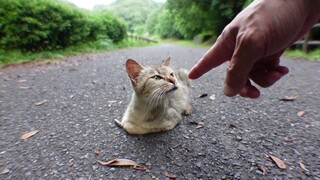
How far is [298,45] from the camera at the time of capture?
30.7ft

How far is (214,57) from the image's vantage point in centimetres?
154

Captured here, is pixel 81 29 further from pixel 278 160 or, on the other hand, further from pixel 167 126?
pixel 278 160

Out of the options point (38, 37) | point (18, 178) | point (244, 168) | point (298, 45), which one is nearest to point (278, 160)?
point (244, 168)

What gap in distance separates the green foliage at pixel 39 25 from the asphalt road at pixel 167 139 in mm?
4255

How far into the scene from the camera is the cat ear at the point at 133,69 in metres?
2.22

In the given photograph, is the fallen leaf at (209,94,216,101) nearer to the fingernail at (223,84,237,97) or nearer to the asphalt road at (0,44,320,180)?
the asphalt road at (0,44,320,180)

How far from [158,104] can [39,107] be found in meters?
1.84

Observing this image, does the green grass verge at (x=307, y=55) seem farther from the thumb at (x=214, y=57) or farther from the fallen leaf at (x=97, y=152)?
the fallen leaf at (x=97, y=152)

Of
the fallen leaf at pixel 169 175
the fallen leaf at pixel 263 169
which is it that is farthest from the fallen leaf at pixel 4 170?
the fallen leaf at pixel 263 169

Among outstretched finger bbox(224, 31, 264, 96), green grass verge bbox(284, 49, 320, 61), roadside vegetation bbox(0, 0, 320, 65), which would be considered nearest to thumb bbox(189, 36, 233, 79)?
outstretched finger bbox(224, 31, 264, 96)

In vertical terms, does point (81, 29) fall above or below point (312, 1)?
below

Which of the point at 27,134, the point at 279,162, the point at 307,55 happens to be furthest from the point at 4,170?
the point at 307,55

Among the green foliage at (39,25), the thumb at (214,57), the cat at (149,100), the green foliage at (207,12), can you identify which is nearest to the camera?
the thumb at (214,57)

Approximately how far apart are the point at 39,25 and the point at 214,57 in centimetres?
793
